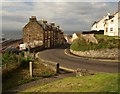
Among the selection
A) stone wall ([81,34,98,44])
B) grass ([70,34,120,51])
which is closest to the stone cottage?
stone wall ([81,34,98,44])

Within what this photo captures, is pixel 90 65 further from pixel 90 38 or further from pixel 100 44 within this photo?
pixel 90 38

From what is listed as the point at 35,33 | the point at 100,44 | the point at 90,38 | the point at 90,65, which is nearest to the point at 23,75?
the point at 90,65

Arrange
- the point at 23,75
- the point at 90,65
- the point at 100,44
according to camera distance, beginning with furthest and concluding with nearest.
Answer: the point at 100,44, the point at 90,65, the point at 23,75

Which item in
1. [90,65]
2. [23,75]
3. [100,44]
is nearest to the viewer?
[23,75]

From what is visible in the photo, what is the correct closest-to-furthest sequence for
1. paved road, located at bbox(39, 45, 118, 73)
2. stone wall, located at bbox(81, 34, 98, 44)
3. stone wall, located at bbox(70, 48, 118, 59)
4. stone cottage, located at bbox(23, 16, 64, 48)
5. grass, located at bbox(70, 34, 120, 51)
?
paved road, located at bbox(39, 45, 118, 73)
stone wall, located at bbox(70, 48, 118, 59)
grass, located at bbox(70, 34, 120, 51)
stone wall, located at bbox(81, 34, 98, 44)
stone cottage, located at bbox(23, 16, 64, 48)

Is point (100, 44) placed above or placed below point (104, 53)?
above

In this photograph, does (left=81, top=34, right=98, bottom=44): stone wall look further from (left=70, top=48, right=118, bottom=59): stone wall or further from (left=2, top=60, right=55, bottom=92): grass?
(left=2, top=60, right=55, bottom=92): grass

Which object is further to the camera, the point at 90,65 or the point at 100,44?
the point at 100,44

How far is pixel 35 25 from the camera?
58.2 meters

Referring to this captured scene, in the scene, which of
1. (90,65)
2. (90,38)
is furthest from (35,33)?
(90,65)

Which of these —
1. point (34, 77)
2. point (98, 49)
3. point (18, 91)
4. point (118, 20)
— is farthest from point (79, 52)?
point (18, 91)

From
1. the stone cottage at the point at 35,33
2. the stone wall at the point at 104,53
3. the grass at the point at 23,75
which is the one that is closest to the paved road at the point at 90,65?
the stone wall at the point at 104,53

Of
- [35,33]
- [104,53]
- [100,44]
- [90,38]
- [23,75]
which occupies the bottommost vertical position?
[23,75]

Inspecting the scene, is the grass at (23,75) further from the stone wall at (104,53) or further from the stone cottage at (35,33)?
the stone cottage at (35,33)
